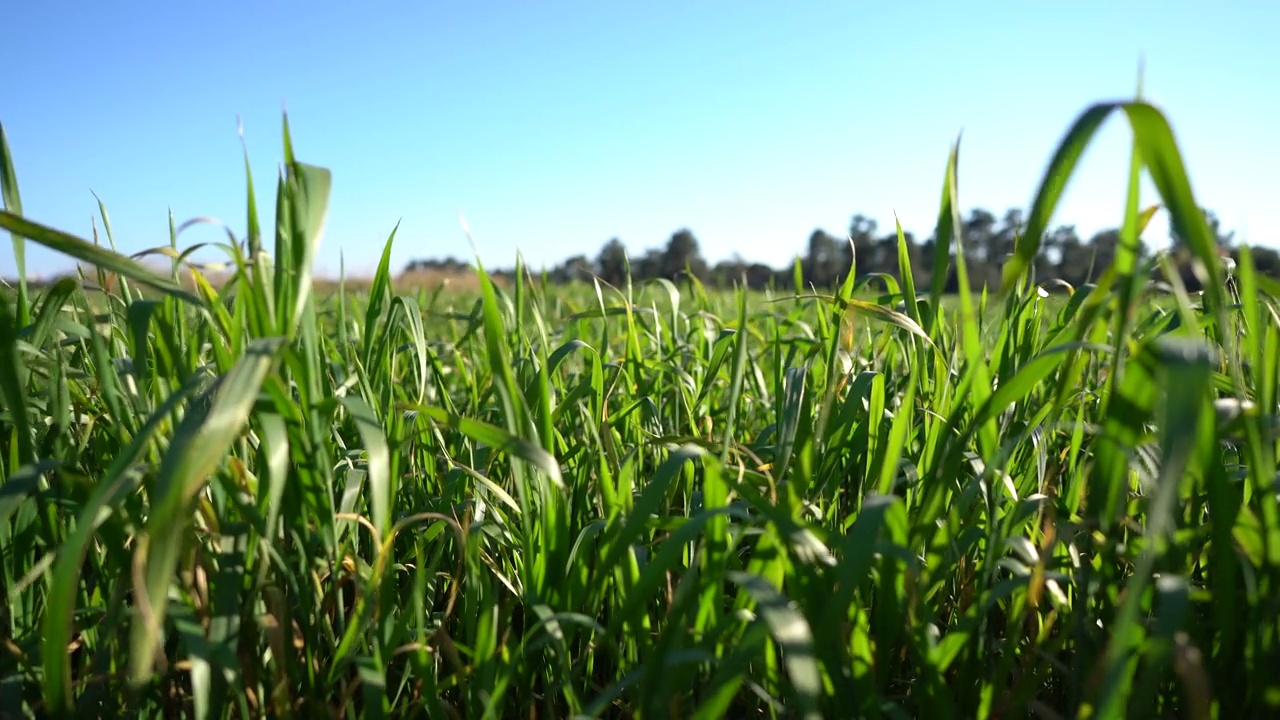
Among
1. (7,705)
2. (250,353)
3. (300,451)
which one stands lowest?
(7,705)

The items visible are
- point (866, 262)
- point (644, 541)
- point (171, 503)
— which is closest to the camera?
point (171, 503)

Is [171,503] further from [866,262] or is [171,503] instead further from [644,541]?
[866,262]

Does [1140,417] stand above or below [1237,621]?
above

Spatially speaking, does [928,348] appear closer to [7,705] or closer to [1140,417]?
[1140,417]

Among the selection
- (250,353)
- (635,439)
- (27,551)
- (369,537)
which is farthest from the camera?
(635,439)

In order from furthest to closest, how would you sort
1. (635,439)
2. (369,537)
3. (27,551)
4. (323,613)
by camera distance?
(635,439), (369,537), (27,551), (323,613)

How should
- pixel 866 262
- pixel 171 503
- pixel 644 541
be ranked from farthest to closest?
pixel 866 262
pixel 644 541
pixel 171 503

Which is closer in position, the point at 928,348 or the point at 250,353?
the point at 250,353

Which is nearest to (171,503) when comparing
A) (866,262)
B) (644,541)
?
(644,541)

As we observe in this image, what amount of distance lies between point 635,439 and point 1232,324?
0.96 m

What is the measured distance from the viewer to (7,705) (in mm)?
784

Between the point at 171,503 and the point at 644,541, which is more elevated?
the point at 171,503

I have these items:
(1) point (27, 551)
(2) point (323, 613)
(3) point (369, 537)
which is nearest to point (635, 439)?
(3) point (369, 537)

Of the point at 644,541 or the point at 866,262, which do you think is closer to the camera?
the point at 644,541
